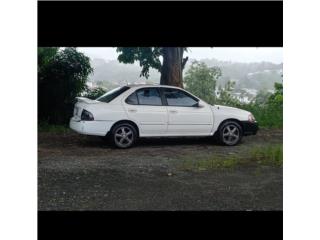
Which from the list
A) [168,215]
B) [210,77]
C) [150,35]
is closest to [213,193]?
[168,215]

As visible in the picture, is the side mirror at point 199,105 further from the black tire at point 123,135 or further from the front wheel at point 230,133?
the black tire at point 123,135

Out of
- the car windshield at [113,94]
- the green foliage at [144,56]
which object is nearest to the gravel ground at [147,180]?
the car windshield at [113,94]

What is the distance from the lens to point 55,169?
8.38 m

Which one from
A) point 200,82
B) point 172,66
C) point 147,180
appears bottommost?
point 147,180

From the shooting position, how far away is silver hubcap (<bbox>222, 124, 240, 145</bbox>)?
10.4 meters

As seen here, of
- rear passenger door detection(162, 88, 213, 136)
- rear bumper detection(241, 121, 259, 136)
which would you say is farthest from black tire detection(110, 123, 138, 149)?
rear bumper detection(241, 121, 259, 136)

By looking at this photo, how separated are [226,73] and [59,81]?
6319 mm

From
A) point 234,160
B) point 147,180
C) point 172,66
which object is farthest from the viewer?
point 172,66

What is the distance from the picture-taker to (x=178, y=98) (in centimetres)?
1023

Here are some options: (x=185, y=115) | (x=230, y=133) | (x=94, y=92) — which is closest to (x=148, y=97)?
(x=185, y=115)

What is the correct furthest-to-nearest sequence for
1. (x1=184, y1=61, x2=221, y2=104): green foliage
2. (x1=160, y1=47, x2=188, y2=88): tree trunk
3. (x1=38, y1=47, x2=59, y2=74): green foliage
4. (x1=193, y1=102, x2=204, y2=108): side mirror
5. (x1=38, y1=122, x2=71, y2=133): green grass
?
(x1=184, y1=61, x2=221, y2=104): green foliage
(x1=160, y1=47, x2=188, y2=88): tree trunk
(x1=38, y1=47, x2=59, y2=74): green foliage
(x1=38, y1=122, x2=71, y2=133): green grass
(x1=193, y1=102, x2=204, y2=108): side mirror

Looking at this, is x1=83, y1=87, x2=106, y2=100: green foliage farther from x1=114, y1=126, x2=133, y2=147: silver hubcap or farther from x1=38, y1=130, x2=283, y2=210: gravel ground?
x1=114, y1=126, x2=133, y2=147: silver hubcap

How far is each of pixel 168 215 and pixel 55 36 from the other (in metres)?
3.30

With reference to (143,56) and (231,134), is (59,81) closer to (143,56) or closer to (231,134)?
(143,56)
